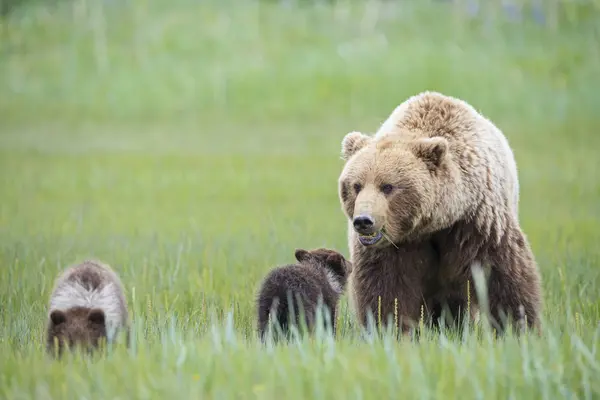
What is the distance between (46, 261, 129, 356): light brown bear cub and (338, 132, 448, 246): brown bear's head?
1450 mm

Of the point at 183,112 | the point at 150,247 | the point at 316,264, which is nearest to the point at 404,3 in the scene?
the point at 183,112

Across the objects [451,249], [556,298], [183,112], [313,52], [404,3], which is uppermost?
[404,3]

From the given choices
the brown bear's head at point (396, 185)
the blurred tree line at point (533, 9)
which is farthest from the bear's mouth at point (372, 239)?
the blurred tree line at point (533, 9)

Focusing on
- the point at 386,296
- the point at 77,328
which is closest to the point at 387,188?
the point at 386,296

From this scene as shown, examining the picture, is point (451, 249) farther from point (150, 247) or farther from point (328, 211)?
point (328, 211)

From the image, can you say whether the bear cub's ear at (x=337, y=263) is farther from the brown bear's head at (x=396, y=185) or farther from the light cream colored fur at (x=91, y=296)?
the light cream colored fur at (x=91, y=296)

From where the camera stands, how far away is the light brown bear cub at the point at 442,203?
550cm

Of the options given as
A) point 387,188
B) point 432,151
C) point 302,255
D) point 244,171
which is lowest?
point 302,255

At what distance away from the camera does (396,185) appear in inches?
216

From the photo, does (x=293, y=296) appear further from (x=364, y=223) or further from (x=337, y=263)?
(x=337, y=263)

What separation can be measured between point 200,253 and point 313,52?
21271 millimetres

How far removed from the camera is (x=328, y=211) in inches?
503

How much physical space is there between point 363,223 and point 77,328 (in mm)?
1626

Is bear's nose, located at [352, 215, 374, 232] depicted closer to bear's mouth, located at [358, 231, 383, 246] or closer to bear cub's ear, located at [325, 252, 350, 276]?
bear's mouth, located at [358, 231, 383, 246]
